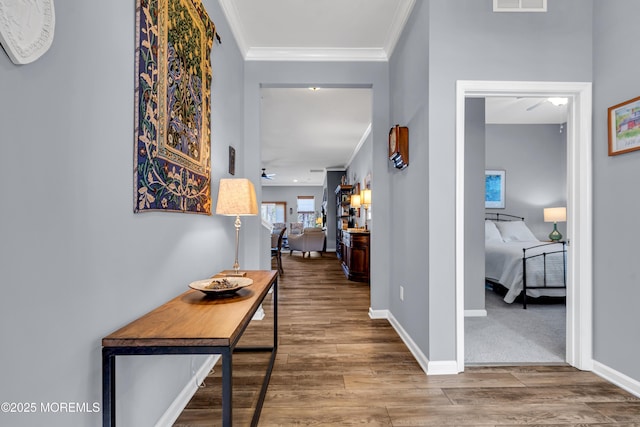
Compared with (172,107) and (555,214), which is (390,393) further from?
(555,214)

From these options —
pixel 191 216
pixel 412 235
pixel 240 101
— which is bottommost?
pixel 412 235

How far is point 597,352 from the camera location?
7.37 feet

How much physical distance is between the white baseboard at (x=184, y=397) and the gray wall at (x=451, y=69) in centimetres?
155

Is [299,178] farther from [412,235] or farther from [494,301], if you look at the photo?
[412,235]

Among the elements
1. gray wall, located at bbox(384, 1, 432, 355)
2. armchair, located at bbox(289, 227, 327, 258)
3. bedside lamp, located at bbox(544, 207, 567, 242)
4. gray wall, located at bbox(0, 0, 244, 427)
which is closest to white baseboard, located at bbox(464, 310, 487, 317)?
gray wall, located at bbox(384, 1, 432, 355)

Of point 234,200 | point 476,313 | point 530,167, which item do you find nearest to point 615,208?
point 476,313

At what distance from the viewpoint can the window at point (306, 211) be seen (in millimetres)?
14172

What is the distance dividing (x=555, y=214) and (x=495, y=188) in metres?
1.04

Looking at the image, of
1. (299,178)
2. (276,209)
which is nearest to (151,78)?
(299,178)

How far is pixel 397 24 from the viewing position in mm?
2934

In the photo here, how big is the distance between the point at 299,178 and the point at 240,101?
9.27 metres

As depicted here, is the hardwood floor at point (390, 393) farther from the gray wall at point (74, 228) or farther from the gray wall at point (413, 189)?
the gray wall at point (74, 228)

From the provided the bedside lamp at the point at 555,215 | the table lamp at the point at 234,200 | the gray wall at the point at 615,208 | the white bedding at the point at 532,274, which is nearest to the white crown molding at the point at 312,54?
the gray wall at the point at 615,208

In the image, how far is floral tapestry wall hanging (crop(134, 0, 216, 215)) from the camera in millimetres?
1354
